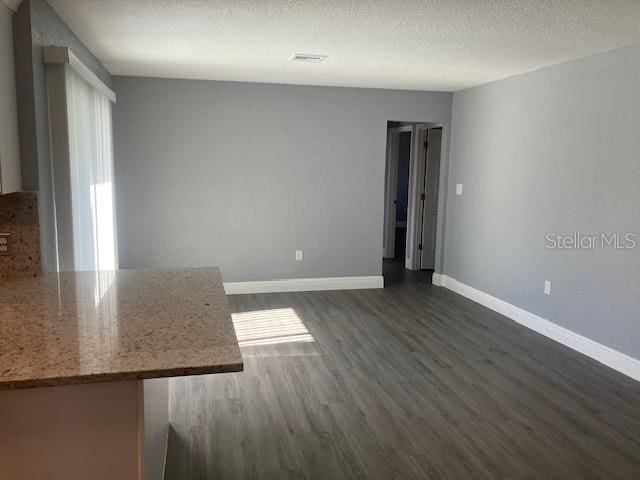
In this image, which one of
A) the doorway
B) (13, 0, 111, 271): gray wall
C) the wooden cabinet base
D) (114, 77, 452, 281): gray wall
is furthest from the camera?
the doorway

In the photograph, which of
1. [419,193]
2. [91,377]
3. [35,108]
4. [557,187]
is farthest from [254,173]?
[91,377]

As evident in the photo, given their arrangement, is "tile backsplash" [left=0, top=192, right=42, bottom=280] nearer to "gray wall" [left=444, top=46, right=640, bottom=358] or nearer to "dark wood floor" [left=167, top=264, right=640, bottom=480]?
"dark wood floor" [left=167, top=264, right=640, bottom=480]

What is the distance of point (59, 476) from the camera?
160 cm

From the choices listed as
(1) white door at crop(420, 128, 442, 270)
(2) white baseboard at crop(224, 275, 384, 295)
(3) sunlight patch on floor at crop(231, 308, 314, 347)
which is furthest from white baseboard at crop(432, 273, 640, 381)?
(3) sunlight patch on floor at crop(231, 308, 314, 347)

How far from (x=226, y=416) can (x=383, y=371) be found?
47.9 inches

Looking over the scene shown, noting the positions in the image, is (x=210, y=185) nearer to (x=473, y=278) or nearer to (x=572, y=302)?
(x=473, y=278)

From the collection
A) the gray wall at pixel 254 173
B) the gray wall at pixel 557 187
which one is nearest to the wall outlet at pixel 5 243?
the gray wall at pixel 254 173

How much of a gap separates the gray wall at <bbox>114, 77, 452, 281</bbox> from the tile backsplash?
286 centimetres

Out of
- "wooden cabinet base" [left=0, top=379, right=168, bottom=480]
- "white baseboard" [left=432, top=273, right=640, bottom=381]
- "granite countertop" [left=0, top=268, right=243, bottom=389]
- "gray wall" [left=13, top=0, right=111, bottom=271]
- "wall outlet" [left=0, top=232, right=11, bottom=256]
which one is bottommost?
"white baseboard" [left=432, top=273, right=640, bottom=381]

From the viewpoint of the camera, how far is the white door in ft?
22.5

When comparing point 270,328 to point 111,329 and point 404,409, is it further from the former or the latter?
point 111,329

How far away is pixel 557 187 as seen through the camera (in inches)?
171

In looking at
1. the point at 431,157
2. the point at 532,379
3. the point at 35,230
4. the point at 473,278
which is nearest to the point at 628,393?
the point at 532,379

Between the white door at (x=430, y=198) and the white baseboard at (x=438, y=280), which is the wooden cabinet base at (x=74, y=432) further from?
the white door at (x=430, y=198)
